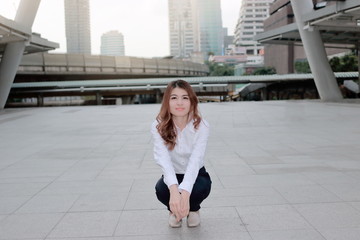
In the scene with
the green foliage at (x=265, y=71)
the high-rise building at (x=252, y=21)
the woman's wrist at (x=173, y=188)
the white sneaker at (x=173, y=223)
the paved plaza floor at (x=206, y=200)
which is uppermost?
the high-rise building at (x=252, y=21)

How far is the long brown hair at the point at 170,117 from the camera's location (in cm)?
376

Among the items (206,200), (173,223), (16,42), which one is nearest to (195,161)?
(173,223)

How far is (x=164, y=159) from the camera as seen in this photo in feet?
12.2

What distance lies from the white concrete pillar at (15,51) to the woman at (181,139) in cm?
2453

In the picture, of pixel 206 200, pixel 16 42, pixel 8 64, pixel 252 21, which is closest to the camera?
pixel 206 200

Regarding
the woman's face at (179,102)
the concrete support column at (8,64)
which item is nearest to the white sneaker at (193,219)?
the woman's face at (179,102)

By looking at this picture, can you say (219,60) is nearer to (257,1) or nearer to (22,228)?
(257,1)

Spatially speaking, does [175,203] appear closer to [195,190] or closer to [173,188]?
[173,188]

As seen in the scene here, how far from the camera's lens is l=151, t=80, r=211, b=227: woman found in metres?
3.73

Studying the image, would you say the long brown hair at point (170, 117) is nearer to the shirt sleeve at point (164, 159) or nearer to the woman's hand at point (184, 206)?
the shirt sleeve at point (164, 159)

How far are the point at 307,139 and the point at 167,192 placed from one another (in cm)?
718

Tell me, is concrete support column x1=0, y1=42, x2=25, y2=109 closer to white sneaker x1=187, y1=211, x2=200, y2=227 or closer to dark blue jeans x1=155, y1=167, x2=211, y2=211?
dark blue jeans x1=155, y1=167, x2=211, y2=211

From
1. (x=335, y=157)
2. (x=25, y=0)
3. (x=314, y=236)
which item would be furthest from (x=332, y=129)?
(x=25, y=0)

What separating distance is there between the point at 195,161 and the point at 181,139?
0.26 m
